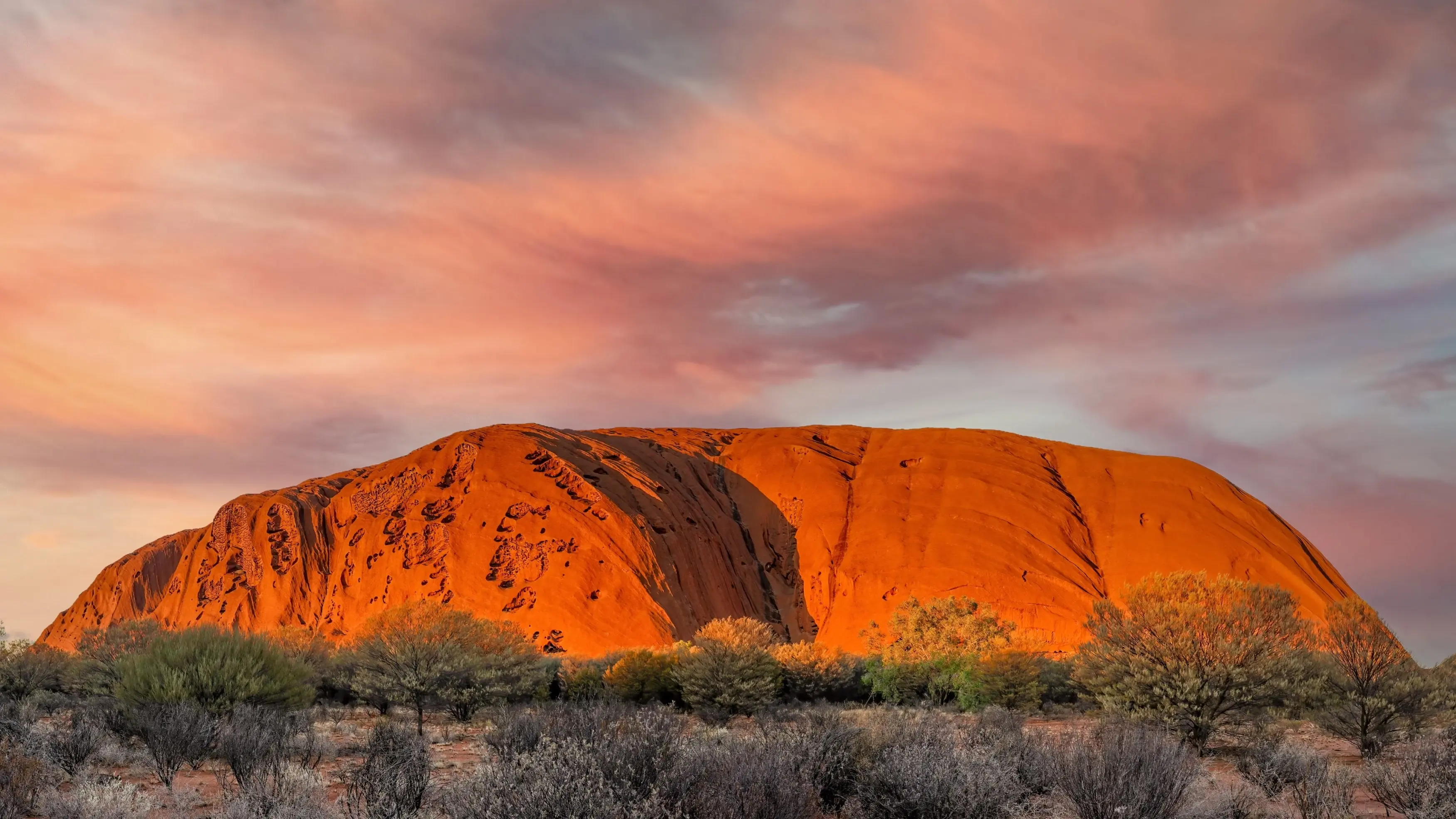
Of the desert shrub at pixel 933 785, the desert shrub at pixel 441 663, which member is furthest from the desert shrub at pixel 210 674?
the desert shrub at pixel 933 785

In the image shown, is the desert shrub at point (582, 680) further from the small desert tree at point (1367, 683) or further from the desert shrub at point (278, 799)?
the small desert tree at point (1367, 683)

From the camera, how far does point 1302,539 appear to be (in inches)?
3088

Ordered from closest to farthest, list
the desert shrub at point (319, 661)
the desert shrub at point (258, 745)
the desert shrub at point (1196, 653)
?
the desert shrub at point (258, 745)
the desert shrub at point (1196, 653)
the desert shrub at point (319, 661)

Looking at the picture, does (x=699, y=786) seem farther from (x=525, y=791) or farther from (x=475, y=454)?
(x=475, y=454)

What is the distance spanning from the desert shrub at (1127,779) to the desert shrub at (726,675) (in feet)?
57.9

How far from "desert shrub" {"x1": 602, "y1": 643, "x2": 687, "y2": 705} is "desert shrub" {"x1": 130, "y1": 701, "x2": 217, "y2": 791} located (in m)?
16.0

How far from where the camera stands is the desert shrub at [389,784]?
32.7 feet

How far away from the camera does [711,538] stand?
65500 mm

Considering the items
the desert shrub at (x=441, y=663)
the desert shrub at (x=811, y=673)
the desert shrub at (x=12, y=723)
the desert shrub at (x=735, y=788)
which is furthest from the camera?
the desert shrub at (x=811, y=673)

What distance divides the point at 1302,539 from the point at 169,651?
289 ft

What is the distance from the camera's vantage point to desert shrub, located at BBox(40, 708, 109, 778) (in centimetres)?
1427

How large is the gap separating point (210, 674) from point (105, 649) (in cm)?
1401

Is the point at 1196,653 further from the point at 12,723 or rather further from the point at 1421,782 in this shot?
the point at 12,723

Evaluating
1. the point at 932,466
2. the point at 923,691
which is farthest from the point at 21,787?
the point at 932,466
